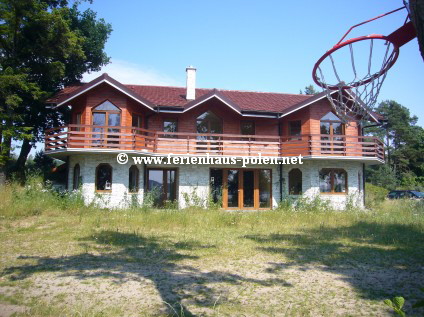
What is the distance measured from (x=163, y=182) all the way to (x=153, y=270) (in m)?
12.5

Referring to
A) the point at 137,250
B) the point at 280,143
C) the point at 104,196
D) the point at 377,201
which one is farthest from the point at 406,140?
the point at 137,250

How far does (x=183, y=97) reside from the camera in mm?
21297

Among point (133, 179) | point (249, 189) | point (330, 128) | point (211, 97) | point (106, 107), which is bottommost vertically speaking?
point (249, 189)

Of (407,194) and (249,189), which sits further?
(407,194)

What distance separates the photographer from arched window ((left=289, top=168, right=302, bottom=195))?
64.0ft

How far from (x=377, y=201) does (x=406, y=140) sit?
39.1 meters

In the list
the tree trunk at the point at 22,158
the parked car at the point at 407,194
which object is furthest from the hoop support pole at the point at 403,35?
the parked car at the point at 407,194

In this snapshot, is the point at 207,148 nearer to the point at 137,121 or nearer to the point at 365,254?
the point at 137,121

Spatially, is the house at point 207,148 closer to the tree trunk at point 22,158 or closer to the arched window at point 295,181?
the arched window at point 295,181

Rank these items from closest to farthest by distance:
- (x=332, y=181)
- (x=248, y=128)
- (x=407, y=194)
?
(x=332, y=181) < (x=248, y=128) < (x=407, y=194)

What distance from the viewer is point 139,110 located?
19.2 meters

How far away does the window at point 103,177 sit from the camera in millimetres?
17506

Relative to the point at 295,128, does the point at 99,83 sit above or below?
above
